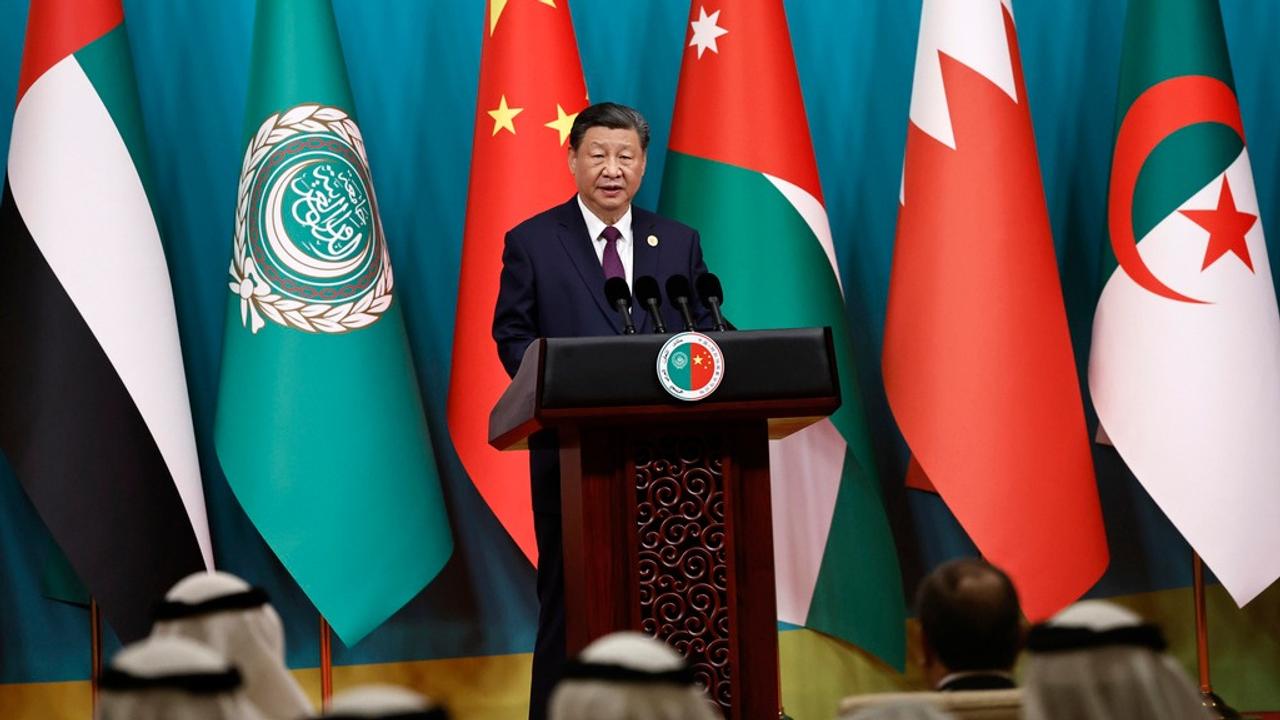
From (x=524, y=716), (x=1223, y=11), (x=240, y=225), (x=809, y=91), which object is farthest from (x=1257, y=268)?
(x=240, y=225)

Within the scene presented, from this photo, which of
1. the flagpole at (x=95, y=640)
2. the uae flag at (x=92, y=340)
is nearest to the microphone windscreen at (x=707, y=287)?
the uae flag at (x=92, y=340)

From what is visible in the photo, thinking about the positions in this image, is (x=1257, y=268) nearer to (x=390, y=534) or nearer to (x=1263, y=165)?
(x=1263, y=165)

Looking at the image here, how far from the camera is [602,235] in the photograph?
330 centimetres

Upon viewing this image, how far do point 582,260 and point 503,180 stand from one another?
130cm

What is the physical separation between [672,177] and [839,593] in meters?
1.41

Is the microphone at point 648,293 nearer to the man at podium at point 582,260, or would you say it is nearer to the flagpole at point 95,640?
the man at podium at point 582,260

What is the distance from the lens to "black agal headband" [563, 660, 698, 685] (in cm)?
125

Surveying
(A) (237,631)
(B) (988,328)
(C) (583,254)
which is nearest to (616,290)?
(C) (583,254)

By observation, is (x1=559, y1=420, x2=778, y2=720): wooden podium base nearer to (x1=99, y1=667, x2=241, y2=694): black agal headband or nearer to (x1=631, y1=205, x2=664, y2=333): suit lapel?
(x1=631, y1=205, x2=664, y2=333): suit lapel

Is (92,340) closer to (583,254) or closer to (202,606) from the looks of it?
(583,254)

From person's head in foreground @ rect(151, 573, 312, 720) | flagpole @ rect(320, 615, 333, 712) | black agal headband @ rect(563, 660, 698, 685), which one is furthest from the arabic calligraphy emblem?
black agal headband @ rect(563, 660, 698, 685)

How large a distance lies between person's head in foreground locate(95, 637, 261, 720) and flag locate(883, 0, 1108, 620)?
127 inches

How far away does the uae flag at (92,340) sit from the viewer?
4.02 metres

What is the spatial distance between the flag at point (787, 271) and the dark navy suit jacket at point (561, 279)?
1.15 metres
